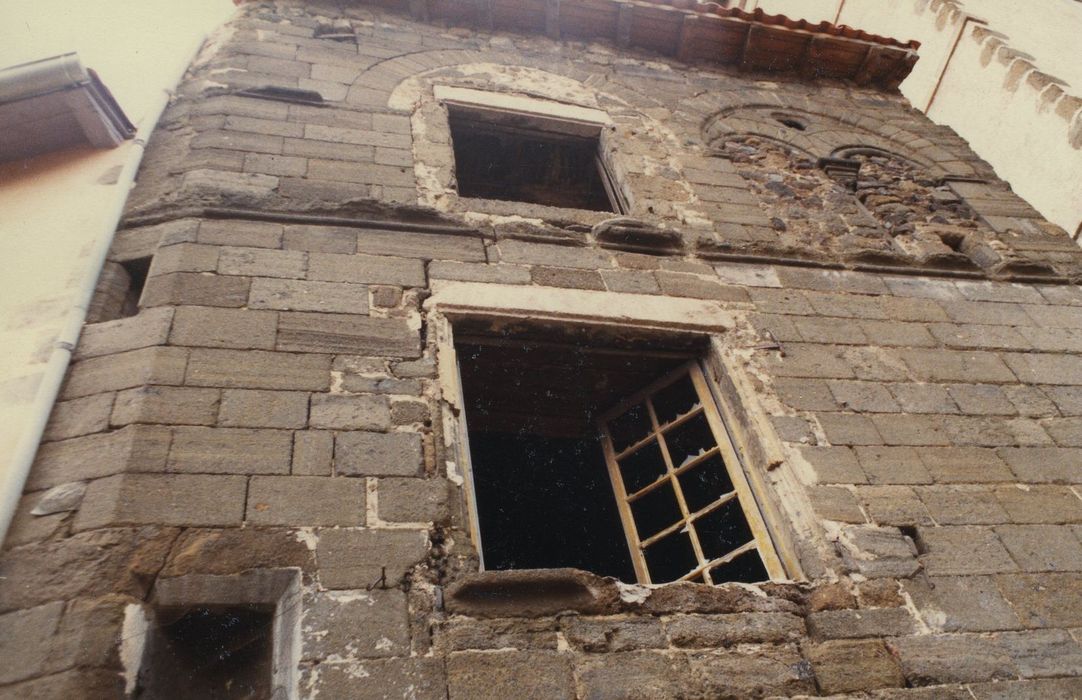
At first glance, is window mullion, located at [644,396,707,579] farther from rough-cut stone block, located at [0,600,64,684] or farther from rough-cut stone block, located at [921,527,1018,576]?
rough-cut stone block, located at [0,600,64,684]

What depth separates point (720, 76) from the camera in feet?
20.6

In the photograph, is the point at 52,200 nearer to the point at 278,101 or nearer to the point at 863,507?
the point at 278,101

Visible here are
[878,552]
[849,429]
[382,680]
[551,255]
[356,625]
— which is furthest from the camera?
[551,255]

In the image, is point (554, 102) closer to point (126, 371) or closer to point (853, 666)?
point (126, 371)

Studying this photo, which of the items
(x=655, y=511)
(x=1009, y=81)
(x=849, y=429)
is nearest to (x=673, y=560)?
(x=655, y=511)

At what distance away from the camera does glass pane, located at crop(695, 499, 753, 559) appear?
10.9ft

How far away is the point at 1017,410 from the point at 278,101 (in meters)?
4.57

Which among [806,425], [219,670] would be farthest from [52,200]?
[806,425]

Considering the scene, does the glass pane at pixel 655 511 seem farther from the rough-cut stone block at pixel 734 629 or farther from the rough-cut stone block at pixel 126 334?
the rough-cut stone block at pixel 126 334

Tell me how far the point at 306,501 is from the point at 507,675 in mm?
908

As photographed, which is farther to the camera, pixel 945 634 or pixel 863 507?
pixel 863 507

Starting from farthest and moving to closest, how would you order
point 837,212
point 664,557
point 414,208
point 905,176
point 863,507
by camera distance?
point 905,176, point 837,212, point 414,208, point 664,557, point 863,507

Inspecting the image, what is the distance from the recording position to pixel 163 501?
7.77ft

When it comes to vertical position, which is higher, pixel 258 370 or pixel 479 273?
pixel 479 273
